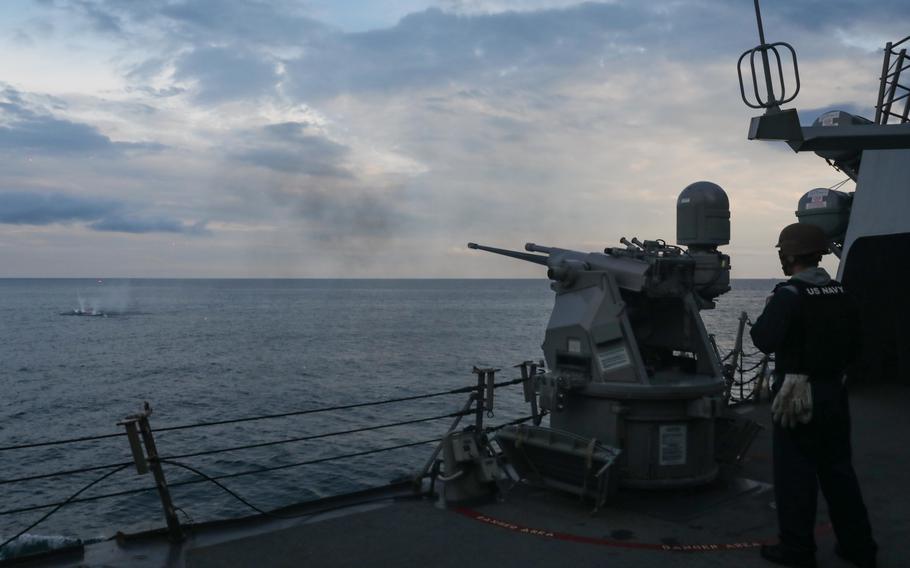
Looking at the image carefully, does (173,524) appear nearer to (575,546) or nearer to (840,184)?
Result: (575,546)

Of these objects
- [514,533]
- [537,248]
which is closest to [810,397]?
[514,533]

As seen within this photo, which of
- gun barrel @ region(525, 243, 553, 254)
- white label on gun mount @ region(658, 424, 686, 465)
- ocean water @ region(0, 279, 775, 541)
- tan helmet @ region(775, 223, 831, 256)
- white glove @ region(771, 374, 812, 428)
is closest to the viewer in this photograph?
white glove @ region(771, 374, 812, 428)

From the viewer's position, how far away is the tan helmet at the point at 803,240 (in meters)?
4.54

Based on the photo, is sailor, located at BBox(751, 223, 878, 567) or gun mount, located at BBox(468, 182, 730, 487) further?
gun mount, located at BBox(468, 182, 730, 487)

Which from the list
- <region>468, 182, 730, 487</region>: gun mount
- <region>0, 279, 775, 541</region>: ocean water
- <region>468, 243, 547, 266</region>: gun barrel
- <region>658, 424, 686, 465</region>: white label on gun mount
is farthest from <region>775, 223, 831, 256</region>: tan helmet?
<region>0, 279, 775, 541</region>: ocean water

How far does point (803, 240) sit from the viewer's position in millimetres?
4562

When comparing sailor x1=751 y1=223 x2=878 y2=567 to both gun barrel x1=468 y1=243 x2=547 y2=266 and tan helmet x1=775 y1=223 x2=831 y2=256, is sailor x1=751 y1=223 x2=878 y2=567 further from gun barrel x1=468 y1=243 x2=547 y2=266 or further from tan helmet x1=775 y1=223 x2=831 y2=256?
gun barrel x1=468 y1=243 x2=547 y2=266

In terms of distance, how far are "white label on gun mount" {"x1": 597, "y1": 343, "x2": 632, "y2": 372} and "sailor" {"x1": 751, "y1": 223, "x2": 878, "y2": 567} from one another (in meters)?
1.85

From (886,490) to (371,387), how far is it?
32.8 metres

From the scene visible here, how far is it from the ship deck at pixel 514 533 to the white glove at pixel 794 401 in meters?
1.11

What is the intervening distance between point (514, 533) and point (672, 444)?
179cm

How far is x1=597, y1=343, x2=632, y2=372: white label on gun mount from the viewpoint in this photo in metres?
6.36

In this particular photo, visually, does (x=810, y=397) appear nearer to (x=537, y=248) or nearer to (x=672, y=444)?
(x=672, y=444)

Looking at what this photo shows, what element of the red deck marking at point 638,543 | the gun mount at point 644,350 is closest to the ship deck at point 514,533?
the red deck marking at point 638,543
